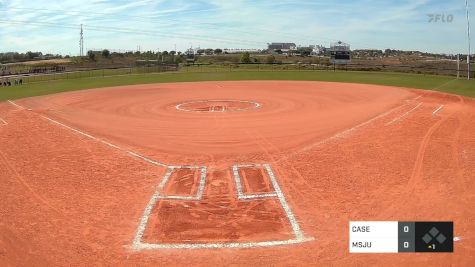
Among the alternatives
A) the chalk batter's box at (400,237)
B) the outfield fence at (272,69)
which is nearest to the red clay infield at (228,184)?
the chalk batter's box at (400,237)

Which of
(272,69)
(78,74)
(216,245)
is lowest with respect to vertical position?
(216,245)

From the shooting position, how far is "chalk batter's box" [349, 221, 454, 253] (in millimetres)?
9422

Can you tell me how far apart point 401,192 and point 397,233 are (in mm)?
3624

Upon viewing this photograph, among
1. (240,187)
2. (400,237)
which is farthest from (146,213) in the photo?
(400,237)

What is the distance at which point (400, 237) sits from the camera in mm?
9625

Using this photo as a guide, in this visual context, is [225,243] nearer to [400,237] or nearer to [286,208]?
[286,208]

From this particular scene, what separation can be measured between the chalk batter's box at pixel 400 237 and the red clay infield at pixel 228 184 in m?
0.26

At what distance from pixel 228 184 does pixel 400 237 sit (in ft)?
21.5

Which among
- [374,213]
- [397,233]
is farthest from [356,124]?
[397,233]

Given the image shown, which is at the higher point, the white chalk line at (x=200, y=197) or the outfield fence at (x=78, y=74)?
the outfield fence at (x=78, y=74)

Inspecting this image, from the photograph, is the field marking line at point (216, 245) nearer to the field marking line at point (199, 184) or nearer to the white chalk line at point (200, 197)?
the white chalk line at point (200, 197)

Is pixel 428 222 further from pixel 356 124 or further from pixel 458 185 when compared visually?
pixel 356 124

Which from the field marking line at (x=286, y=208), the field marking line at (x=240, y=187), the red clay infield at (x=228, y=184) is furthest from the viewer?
the field marking line at (x=240, y=187)

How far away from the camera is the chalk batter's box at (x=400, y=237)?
942 centimetres
